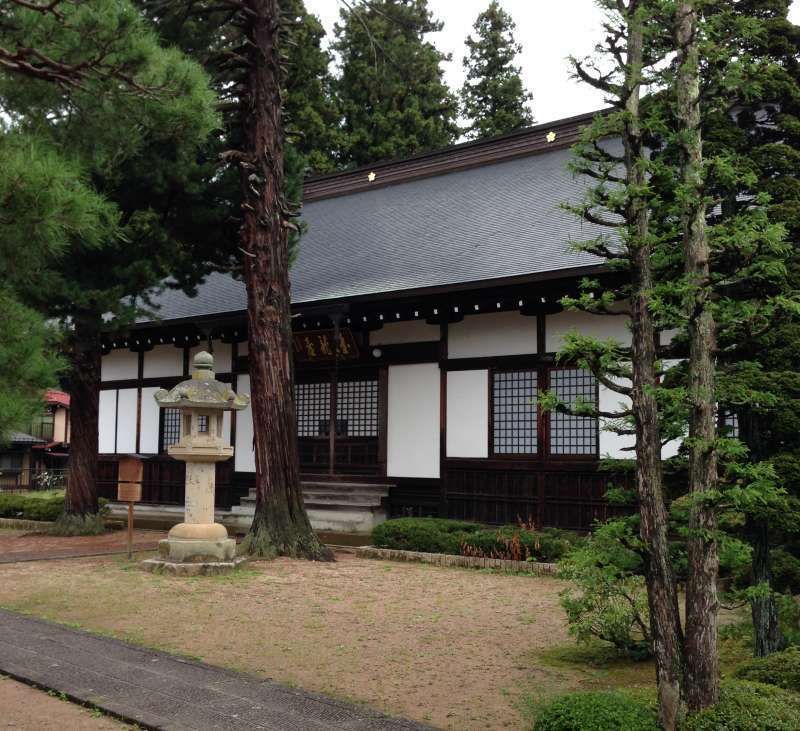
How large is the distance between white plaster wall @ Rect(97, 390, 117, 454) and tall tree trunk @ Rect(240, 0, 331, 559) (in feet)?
31.6

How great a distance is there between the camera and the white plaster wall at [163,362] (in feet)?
66.0

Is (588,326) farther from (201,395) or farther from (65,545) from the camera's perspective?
(65,545)

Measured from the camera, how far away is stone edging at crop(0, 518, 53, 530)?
1734cm

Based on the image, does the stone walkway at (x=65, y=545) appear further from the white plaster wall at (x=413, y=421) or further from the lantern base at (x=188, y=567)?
the white plaster wall at (x=413, y=421)

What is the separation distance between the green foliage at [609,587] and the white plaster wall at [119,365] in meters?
16.2

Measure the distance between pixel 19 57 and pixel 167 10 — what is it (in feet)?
36.1

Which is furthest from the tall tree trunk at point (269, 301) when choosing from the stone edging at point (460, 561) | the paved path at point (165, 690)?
the paved path at point (165, 690)

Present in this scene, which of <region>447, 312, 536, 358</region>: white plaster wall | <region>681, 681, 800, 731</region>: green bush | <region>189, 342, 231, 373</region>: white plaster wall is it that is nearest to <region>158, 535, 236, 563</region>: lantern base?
<region>447, 312, 536, 358</region>: white plaster wall

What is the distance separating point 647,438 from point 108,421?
18968 millimetres

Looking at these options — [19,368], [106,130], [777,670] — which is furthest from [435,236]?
[777,670]

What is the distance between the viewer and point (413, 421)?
52.6ft

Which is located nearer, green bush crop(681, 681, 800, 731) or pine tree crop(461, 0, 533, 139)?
green bush crop(681, 681, 800, 731)

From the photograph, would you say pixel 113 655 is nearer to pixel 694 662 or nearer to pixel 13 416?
pixel 13 416

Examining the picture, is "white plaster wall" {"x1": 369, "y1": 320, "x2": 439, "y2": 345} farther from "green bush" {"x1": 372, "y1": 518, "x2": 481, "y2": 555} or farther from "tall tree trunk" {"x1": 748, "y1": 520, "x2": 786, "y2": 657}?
"tall tree trunk" {"x1": 748, "y1": 520, "x2": 786, "y2": 657}
